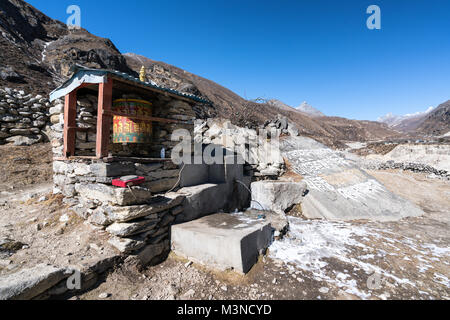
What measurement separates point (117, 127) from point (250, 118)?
893cm

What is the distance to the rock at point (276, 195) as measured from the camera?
20.6ft

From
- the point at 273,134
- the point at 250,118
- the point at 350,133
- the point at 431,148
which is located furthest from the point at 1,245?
the point at 350,133

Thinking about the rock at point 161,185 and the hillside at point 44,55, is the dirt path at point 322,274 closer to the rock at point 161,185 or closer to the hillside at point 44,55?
the rock at point 161,185

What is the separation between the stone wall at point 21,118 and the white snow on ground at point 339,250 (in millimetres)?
11099

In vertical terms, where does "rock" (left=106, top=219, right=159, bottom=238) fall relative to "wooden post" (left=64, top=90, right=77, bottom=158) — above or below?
below

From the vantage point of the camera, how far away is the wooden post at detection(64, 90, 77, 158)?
163 inches

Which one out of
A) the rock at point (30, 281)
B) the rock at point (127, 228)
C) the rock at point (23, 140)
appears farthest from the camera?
the rock at point (23, 140)

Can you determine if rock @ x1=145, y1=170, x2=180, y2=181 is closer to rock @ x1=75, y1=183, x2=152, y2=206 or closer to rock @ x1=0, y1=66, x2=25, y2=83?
rock @ x1=75, y1=183, x2=152, y2=206

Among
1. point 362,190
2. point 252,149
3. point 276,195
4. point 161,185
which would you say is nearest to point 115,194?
point 161,185

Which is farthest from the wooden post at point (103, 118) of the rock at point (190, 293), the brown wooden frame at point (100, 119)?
the rock at point (190, 293)

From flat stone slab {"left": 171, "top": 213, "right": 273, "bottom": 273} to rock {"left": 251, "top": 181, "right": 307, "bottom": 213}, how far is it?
2.26 metres

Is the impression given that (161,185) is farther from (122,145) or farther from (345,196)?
(345,196)

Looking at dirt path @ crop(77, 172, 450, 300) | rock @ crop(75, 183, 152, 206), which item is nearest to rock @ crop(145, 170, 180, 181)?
rock @ crop(75, 183, 152, 206)
